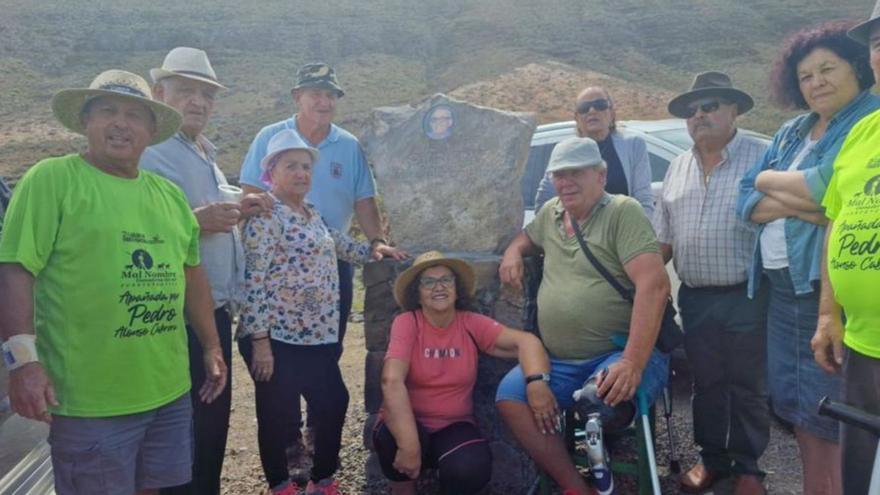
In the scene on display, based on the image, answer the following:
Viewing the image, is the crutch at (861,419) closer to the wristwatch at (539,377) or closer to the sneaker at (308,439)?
the wristwatch at (539,377)

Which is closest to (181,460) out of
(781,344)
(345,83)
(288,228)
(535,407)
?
(288,228)

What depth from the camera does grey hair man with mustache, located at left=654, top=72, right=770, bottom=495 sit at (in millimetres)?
3361

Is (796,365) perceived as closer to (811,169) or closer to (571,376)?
(811,169)

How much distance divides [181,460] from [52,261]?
2.73ft

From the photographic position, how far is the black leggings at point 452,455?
3178 mm

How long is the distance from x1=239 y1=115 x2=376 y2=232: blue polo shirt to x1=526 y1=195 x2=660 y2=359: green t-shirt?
1.24 m

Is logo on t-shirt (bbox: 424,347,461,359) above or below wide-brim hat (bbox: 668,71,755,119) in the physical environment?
below

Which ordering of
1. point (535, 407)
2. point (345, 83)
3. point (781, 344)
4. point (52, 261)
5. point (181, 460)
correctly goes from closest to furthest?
1. point (52, 261)
2. point (181, 460)
3. point (781, 344)
4. point (535, 407)
5. point (345, 83)

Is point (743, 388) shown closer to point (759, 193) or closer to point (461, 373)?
point (759, 193)

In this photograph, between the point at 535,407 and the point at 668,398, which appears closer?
the point at 535,407

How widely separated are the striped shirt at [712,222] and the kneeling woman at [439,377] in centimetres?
83

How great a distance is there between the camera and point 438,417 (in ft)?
11.0

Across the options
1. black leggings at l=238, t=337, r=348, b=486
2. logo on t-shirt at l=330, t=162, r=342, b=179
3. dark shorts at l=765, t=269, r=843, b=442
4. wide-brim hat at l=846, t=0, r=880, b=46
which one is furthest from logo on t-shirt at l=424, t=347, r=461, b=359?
wide-brim hat at l=846, t=0, r=880, b=46

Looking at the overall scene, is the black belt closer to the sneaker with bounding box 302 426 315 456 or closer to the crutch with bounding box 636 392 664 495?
the crutch with bounding box 636 392 664 495
